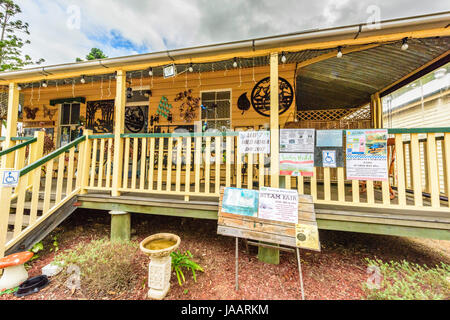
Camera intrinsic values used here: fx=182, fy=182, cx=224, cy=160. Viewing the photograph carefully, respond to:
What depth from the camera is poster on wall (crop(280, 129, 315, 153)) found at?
8.02 ft

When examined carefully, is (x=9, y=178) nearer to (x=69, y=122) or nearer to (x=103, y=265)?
(x=103, y=265)

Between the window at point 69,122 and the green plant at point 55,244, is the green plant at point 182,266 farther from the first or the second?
the window at point 69,122

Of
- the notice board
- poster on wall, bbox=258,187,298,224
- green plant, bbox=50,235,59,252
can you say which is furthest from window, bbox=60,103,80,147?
poster on wall, bbox=258,187,298,224

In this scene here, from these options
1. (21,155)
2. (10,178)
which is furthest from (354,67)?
(21,155)

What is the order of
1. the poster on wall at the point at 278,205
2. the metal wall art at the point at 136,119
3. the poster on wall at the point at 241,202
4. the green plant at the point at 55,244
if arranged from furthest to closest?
the metal wall art at the point at 136,119 → the green plant at the point at 55,244 → the poster on wall at the point at 241,202 → the poster on wall at the point at 278,205

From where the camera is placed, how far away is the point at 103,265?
226 cm

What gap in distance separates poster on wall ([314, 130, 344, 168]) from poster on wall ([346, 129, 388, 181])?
0.35ft

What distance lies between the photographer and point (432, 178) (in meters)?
2.16

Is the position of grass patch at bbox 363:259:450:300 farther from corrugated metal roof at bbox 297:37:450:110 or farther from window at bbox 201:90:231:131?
window at bbox 201:90:231:131

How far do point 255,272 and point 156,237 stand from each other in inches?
52.9

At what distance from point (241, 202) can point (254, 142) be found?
86 cm

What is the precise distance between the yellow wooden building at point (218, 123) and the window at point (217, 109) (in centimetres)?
3

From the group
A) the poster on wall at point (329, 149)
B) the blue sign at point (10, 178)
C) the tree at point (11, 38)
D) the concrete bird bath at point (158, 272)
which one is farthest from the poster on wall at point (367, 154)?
the tree at point (11, 38)

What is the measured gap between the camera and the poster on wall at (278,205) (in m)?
2.22
